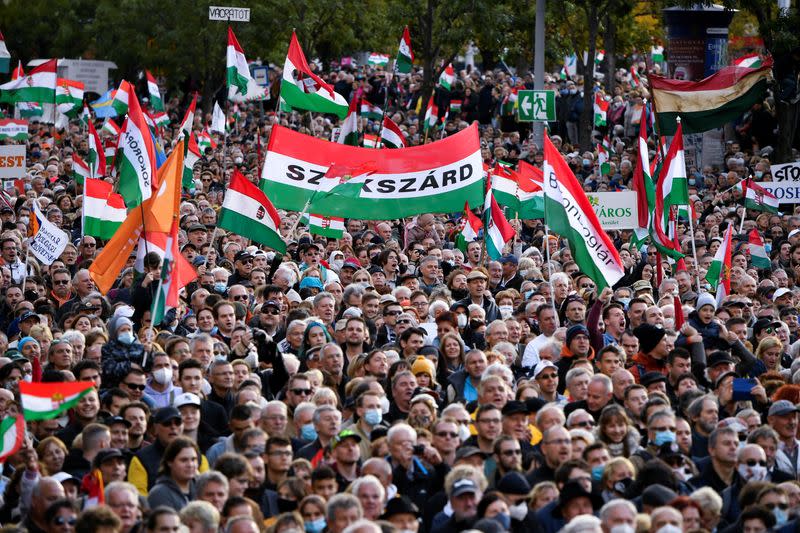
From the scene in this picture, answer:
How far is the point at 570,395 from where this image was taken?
12383mm

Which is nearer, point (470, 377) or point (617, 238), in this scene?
point (470, 377)

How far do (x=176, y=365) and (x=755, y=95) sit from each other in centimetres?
1151

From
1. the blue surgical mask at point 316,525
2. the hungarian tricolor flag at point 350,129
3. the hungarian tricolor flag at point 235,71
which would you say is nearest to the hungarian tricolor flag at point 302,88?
the hungarian tricolor flag at point 350,129

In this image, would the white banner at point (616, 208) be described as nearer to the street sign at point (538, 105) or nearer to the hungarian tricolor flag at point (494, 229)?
the hungarian tricolor flag at point (494, 229)

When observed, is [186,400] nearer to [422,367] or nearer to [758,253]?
[422,367]

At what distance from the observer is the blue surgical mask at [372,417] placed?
1134 centimetres

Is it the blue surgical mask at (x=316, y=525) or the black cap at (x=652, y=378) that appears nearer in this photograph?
the blue surgical mask at (x=316, y=525)

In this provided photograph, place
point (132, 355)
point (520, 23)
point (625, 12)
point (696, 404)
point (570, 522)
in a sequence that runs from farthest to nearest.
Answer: point (520, 23), point (625, 12), point (132, 355), point (696, 404), point (570, 522)

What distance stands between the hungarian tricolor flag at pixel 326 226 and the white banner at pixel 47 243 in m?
3.18

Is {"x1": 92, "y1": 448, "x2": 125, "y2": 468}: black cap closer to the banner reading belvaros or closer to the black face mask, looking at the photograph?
the black face mask

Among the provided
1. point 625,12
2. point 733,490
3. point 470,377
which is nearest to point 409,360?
point 470,377

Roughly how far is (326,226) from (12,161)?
212 inches

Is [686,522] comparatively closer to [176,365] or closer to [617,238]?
[176,365]

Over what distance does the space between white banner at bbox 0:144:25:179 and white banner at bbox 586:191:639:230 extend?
7.89 m
